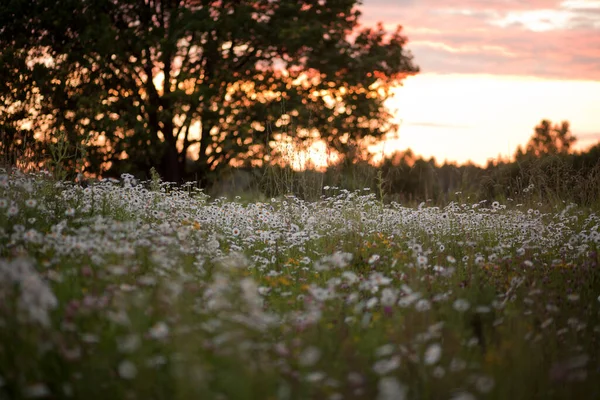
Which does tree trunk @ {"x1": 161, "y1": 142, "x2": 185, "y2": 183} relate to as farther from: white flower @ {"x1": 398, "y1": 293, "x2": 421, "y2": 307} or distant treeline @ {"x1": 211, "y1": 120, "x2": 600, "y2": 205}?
white flower @ {"x1": 398, "y1": 293, "x2": 421, "y2": 307}

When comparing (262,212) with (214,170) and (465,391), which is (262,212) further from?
(214,170)

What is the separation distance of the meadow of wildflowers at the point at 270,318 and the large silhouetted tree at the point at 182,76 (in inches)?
382

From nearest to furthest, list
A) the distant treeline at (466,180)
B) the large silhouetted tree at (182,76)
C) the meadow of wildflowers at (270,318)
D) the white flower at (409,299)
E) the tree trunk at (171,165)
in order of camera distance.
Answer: the meadow of wildflowers at (270,318) → the white flower at (409,299) → the distant treeline at (466,180) → the large silhouetted tree at (182,76) → the tree trunk at (171,165)

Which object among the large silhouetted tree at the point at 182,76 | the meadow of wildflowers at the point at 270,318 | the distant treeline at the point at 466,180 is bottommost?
the meadow of wildflowers at the point at 270,318

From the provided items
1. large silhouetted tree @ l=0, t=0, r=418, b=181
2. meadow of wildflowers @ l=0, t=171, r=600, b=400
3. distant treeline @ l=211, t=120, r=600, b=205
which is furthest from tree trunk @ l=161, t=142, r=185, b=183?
meadow of wildflowers @ l=0, t=171, r=600, b=400

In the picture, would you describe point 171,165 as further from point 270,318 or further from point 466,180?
point 270,318

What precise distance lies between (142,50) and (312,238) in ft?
38.9

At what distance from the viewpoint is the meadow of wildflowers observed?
3170 mm

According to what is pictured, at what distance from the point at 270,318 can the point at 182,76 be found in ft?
48.0

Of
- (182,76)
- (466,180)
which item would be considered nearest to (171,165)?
(182,76)

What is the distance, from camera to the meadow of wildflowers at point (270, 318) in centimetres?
317

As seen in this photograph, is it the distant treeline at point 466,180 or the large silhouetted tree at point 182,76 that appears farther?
→ the large silhouetted tree at point 182,76

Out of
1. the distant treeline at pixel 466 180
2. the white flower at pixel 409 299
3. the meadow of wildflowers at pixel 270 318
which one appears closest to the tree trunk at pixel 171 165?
the distant treeline at pixel 466 180

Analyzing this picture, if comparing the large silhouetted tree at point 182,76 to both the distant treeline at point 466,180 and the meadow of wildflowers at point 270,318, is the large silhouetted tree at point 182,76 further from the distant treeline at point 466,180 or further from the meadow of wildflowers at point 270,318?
the meadow of wildflowers at point 270,318
